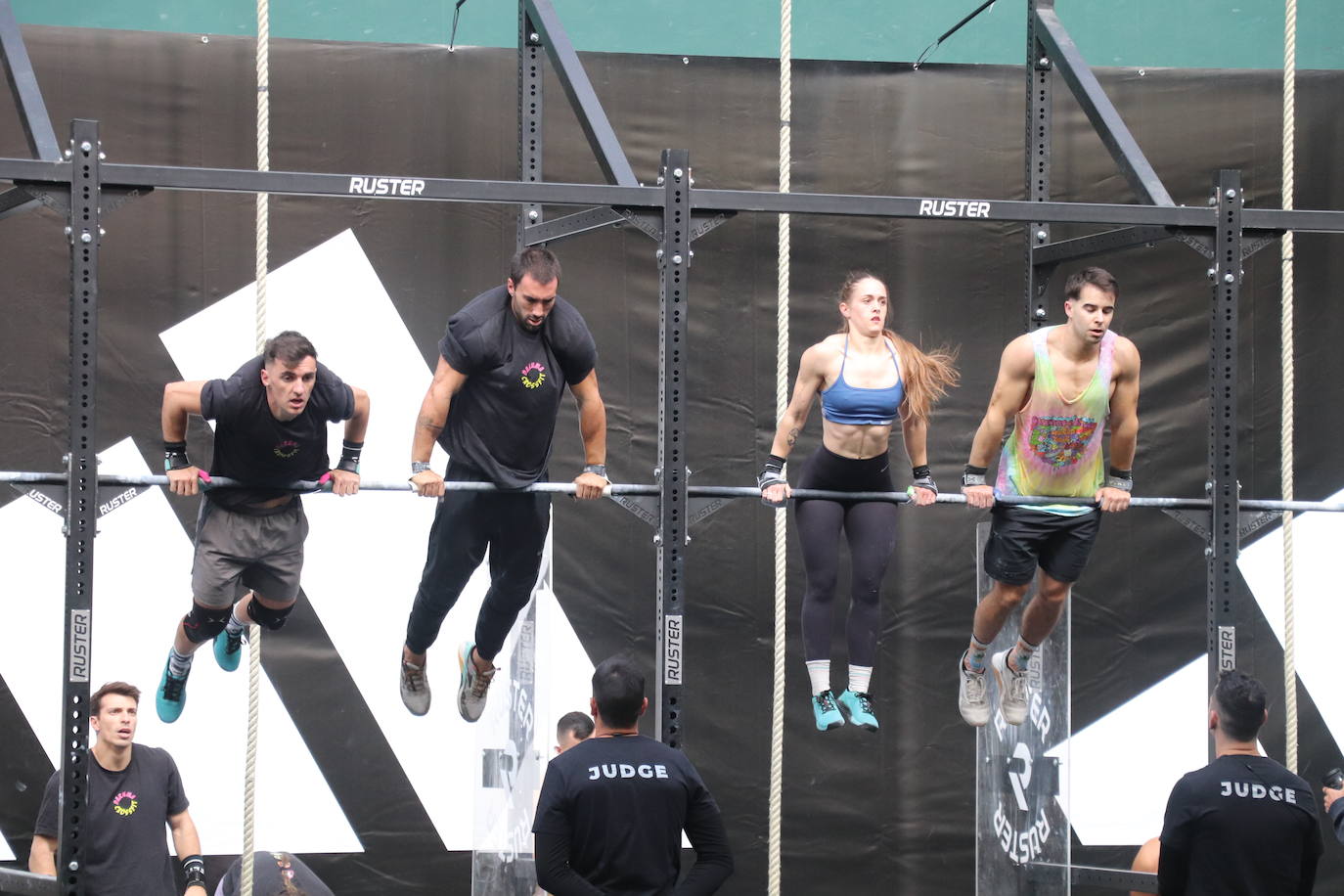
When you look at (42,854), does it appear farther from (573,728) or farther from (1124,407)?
(1124,407)

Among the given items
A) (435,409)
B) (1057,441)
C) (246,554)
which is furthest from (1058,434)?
(246,554)

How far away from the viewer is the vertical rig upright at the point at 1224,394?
16.4 ft

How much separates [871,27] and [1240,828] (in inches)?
156

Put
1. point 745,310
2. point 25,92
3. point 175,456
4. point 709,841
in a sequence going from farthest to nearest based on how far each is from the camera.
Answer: point 745,310 → point 175,456 → point 25,92 → point 709,841

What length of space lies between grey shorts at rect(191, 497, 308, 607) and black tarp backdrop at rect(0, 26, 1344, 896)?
40.4 inches

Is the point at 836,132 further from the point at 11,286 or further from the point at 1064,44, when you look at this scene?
the point at 11,286

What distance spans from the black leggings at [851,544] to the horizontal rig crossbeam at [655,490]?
0.09m

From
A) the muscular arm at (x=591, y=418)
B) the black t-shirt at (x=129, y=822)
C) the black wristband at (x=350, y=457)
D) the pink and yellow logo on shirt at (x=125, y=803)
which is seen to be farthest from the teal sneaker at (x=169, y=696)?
the muscular arm at (x=591, y=418)

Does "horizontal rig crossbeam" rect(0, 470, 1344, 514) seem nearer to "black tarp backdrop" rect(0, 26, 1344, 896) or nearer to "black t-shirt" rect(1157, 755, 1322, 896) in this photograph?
"black tarp backdrop" rect(0, 26, 1344, 896)

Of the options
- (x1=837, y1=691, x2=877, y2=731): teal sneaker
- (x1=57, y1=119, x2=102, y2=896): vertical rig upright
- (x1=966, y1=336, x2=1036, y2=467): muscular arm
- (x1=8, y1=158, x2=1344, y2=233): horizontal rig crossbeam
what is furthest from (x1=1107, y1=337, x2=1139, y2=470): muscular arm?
(x1=57, y1=119, x2=102, y2=896): vertical rig upright

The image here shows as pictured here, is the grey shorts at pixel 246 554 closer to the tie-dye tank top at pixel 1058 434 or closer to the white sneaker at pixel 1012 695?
the tie-dye tank top at pixel 1058 434

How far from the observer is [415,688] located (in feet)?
18.0

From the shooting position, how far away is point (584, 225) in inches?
194

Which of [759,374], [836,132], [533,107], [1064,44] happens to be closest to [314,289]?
[533,107]
